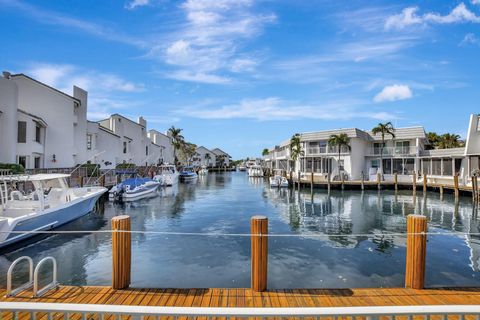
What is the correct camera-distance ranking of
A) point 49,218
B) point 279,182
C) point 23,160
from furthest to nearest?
point 279,182, point 23,160, point 49,218

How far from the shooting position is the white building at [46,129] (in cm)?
2381

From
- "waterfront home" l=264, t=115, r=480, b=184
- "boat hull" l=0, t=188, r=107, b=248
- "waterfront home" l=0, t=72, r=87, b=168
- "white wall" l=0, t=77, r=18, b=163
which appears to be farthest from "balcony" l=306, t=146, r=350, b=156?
"white wall" l=0, t=77, r=18, b=163

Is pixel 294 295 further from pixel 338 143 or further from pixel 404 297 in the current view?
pixel 338 143

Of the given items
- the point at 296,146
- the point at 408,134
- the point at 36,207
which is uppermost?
the point at 408,134

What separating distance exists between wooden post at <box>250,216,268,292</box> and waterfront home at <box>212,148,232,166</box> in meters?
119

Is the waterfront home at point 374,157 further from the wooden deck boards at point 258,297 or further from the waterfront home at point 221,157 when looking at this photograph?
the waterfront home at point 221,157

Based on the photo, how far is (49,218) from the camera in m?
14.7

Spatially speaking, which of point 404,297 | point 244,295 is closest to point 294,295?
point 244,295

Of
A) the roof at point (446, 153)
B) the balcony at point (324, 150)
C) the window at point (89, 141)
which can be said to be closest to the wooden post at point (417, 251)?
the roof at point (446, 153)

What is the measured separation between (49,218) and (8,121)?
14018 mm

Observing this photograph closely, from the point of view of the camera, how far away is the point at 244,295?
5574 millimetres

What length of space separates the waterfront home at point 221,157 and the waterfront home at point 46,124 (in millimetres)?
90414

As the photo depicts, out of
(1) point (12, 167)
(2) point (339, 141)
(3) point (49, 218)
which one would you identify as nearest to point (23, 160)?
(1) point (12, 167)

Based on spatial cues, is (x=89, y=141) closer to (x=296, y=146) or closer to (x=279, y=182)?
(x=279, y=182)
